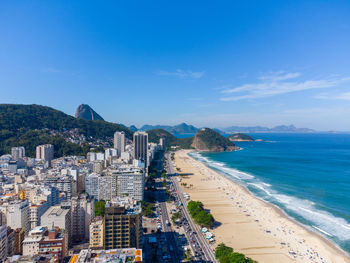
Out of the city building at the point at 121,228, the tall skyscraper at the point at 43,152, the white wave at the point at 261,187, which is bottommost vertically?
the white wave at the point at 261,187

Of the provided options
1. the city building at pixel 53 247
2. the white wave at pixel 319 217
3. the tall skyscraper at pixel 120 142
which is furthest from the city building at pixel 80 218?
the tall skyscraper at pixel 120 142

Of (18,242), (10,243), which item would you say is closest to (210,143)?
(18,242)

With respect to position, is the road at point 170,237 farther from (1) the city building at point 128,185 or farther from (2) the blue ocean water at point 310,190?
(2) the blue ocean water at point 310,190

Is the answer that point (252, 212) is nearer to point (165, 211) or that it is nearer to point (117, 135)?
point (165, 211)

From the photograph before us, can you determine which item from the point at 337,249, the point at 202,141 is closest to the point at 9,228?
the point at 337,249

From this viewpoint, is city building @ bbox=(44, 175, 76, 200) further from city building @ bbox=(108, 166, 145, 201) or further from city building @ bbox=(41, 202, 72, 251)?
city building @ bbox=(41, 202, 72, 251)

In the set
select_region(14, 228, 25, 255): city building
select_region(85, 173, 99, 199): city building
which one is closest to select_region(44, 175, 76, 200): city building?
select_region(85, 173, 99, 199): city building

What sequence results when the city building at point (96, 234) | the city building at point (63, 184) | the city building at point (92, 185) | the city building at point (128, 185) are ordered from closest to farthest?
the city building at point (96, 234)
the city building at point (63, 184)
the city building at point (128, 185)
the city building at point (92, 185)

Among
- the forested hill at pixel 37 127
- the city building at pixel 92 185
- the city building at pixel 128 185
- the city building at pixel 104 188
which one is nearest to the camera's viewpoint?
the city building at pixel 128 185
